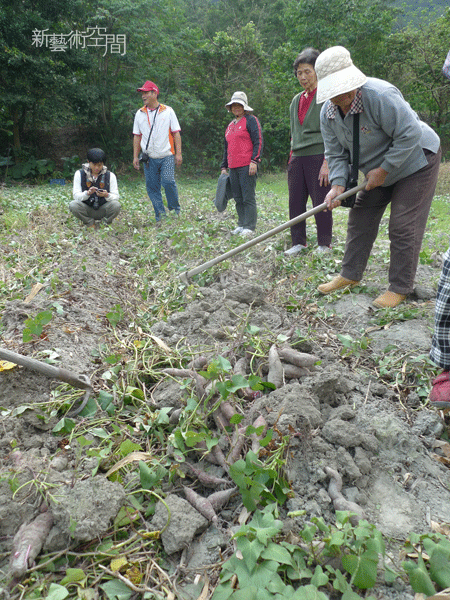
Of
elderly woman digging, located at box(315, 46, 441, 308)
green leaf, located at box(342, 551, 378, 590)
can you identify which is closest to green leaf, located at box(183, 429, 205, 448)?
green leaf, located at box(342, 551, 378, 590)

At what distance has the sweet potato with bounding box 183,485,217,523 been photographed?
5.01ft

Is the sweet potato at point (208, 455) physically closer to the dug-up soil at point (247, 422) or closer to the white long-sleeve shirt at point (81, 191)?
the dug-up soil at point (247, 422)

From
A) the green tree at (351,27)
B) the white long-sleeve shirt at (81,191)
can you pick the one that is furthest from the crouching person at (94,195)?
the green tree at (351,27)

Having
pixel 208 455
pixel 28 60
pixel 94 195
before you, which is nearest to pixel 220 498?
pixel 208 455

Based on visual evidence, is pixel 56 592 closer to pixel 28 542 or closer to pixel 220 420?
pixel 28 542

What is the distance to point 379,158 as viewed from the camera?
279 centimetres

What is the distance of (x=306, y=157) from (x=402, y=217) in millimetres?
1550

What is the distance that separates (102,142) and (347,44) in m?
12.8

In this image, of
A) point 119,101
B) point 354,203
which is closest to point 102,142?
point 119,101

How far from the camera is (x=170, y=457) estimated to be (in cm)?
179

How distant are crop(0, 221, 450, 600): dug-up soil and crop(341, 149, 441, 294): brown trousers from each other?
34 cm

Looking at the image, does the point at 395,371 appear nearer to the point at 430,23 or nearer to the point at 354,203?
the point at 354,203

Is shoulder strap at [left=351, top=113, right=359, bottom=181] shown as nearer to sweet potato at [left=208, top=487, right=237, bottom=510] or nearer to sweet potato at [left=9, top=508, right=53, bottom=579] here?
sweet potato at [left=208, top=487, right=237, bottom=510]

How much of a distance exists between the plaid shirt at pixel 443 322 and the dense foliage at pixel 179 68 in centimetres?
1467
